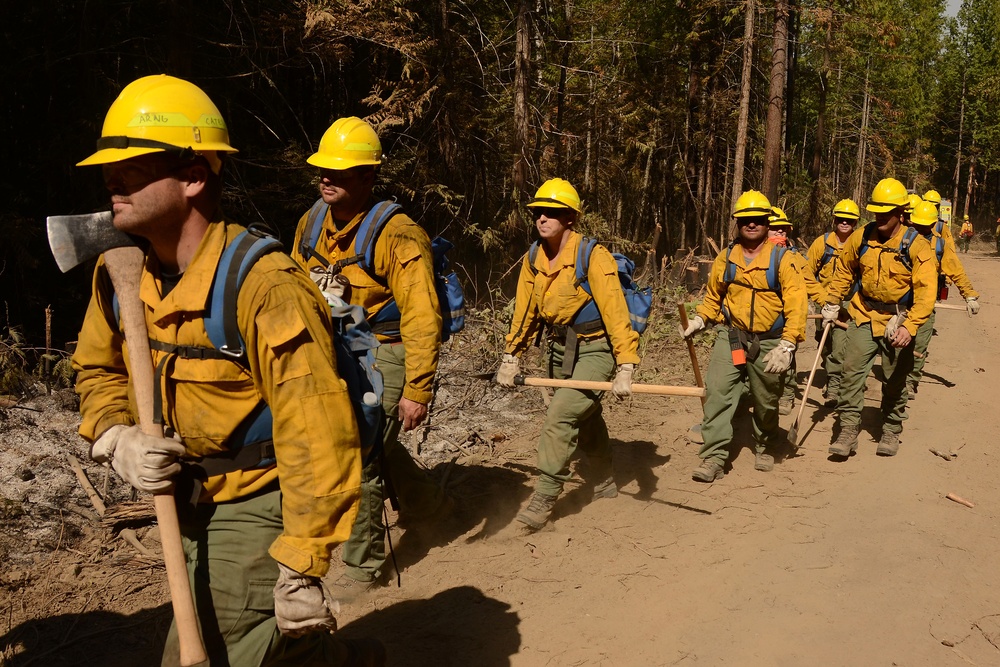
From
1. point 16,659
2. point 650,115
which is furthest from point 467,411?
point 650,115

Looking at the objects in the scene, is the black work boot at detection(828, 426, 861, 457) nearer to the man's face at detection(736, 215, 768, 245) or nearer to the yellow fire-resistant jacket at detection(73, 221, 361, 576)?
the man's face at detection(736, 215, 768, 245)

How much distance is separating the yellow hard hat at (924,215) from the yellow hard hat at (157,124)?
10.3 m

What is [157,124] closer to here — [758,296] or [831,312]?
[758,296]

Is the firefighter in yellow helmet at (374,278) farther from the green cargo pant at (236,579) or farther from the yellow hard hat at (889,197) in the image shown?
the yellow hard hat at (889,197)

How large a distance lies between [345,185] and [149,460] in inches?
107

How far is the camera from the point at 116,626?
4.73 meters

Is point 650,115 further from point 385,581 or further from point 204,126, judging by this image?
point 204,126

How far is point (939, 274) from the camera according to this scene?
9.86m

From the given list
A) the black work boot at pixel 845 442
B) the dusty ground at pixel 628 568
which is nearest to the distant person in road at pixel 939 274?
the black work boot at pixel 845 442

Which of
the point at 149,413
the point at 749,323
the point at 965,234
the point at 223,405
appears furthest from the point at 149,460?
the point at 965,234

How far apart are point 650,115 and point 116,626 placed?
21.1 metres

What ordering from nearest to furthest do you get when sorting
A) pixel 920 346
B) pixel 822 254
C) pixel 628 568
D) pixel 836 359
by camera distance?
1. pixel 628 568
2. pixel 836 359
3. pixel 920 346
4. pixel 822 254

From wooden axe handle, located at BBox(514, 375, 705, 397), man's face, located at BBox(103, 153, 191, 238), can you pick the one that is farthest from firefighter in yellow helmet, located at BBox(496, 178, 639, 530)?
man's face, located at BBox(103, 153, 191, 238)

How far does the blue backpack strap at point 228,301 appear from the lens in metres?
2.43
